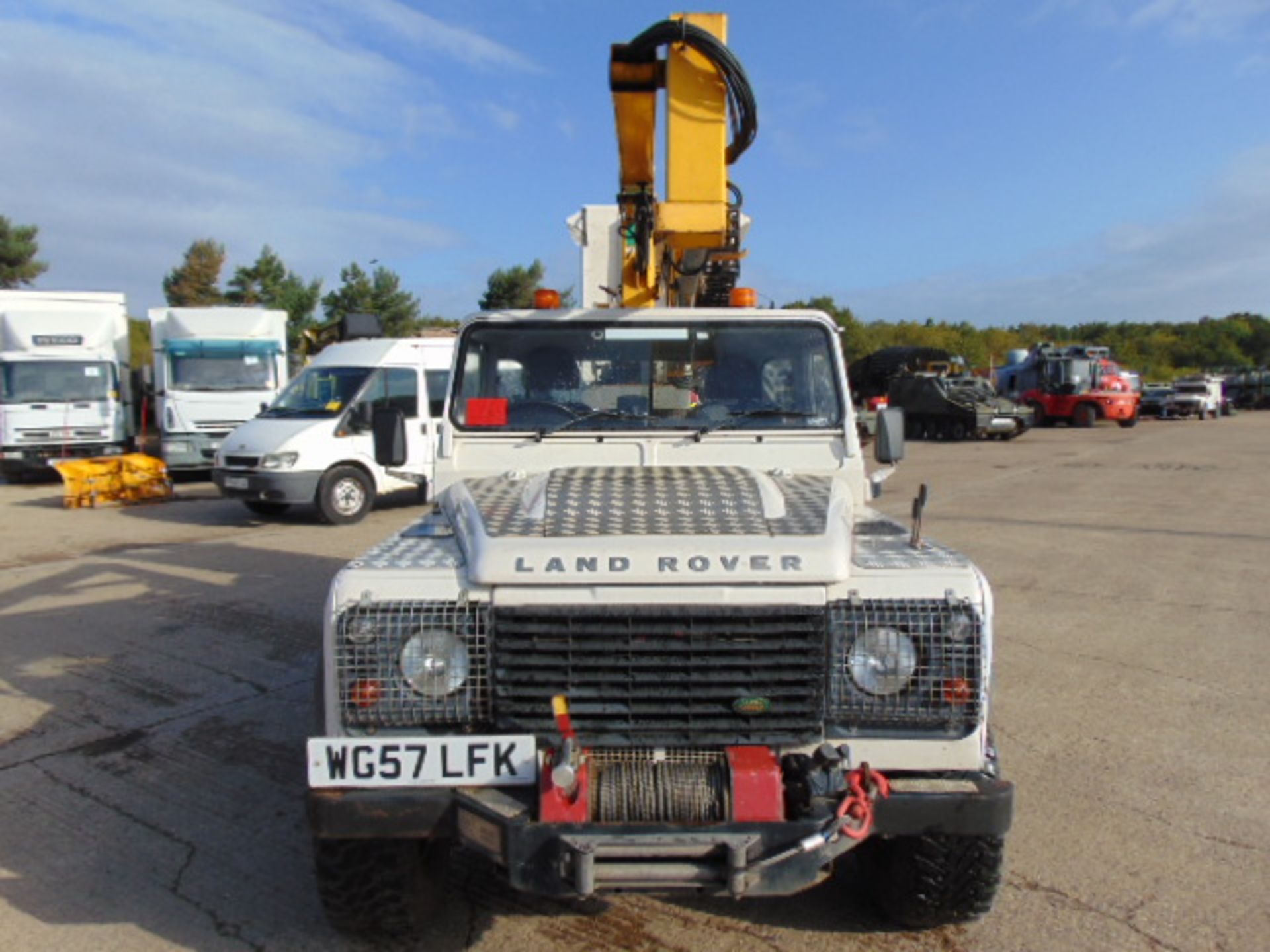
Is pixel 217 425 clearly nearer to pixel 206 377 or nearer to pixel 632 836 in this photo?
pixel 206 377

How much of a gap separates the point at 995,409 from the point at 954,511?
14794 mm

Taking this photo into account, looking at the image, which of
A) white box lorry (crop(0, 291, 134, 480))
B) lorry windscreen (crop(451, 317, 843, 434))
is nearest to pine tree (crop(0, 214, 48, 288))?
white box lorry (crop(0, 291, 134, 480))

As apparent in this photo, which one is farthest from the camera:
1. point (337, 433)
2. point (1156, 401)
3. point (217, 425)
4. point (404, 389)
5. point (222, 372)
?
point (1156, 401)

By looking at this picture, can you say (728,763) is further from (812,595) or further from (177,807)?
(177,807)

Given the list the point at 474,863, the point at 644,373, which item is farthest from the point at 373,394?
the point at 474,863

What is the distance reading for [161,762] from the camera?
4586 mm

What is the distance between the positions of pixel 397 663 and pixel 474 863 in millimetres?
Result: 1217

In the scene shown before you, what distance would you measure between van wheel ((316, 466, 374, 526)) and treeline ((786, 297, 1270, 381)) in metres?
44.6

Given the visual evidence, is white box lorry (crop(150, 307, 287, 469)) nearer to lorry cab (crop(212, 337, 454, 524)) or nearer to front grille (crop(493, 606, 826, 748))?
lorry cab (crop(212, 337, 454, 524))

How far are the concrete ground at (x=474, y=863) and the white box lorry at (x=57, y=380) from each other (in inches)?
309

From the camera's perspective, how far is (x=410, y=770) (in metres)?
2.70

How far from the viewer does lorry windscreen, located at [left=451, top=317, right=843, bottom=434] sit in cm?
424

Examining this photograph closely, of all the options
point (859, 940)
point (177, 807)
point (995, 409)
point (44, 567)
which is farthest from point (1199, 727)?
point (995, 409)

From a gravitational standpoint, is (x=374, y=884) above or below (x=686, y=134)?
below
